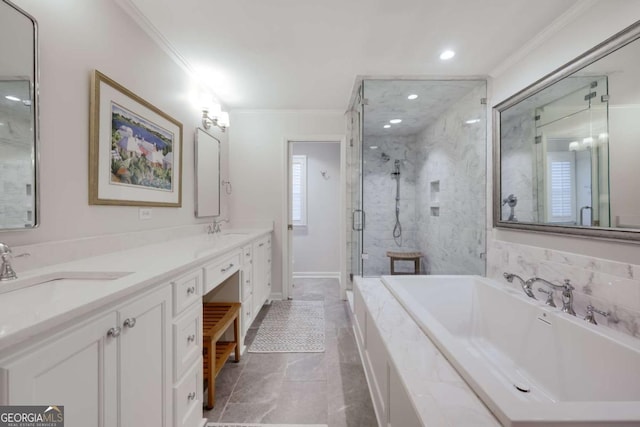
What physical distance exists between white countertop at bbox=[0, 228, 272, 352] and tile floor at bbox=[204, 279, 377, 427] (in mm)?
938

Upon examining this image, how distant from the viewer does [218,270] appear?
5.28 ft

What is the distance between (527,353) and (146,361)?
80.3 inches

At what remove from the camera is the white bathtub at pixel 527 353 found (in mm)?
779

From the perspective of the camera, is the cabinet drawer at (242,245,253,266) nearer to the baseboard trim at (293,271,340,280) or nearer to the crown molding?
the baseboard trim at (293,271,340,280)

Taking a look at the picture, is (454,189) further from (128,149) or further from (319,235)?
(128,149)

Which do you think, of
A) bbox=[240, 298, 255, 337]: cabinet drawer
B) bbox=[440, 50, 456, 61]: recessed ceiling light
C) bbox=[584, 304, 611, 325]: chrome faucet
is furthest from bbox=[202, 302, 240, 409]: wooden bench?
bbox=[440, 50, 456, 61]: recessed ceiling light

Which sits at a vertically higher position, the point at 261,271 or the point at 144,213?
the point at 144,213

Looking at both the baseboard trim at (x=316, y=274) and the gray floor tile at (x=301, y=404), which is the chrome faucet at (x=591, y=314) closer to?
the gray floor tile at (x=301, y=404)

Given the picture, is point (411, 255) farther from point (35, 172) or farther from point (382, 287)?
point (35, 172)

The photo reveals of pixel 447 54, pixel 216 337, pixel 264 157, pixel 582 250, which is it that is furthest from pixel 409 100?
pixel 216 337

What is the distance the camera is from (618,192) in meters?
1.32

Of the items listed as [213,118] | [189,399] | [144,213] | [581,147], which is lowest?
[189,399]

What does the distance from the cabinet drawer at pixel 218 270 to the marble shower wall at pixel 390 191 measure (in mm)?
2036

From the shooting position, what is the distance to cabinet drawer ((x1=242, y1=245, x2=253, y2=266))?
2173mm
